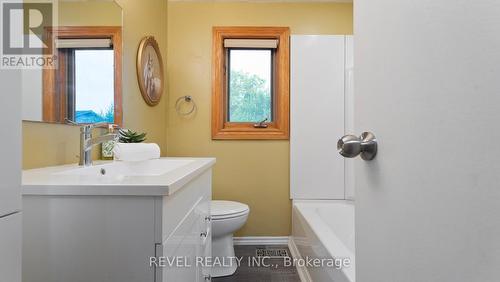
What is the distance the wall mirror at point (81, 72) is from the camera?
1.00 metres

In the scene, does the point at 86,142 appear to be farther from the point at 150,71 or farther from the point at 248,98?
the point at 248,98

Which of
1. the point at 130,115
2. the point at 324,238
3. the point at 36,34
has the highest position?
the point at 36,34

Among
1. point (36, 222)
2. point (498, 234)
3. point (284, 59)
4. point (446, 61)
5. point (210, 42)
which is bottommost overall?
point (36, 222)

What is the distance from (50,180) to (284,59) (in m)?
2.06

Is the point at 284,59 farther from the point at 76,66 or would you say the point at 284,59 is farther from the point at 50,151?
the point at 50,151

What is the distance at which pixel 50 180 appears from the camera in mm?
732

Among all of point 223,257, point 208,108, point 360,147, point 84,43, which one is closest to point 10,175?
point 360,147

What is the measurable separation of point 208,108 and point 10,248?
6.81ft

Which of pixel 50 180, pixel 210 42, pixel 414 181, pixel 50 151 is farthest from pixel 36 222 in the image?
pixel 210 42

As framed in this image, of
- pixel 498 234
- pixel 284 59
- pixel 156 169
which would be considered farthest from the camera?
pixel 284 59

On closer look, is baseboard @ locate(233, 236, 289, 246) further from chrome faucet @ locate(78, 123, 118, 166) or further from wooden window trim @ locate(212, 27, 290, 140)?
chrome faucet @ locate(78, 123, 118, 166)

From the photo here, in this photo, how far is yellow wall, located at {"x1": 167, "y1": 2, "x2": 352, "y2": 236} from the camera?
7.95 ft

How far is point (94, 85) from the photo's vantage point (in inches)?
51.7

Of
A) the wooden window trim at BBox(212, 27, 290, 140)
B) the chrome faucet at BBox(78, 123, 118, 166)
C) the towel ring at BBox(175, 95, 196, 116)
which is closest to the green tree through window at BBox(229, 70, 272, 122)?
the wooden window trim at BBox(212, 27, 290, 140)
